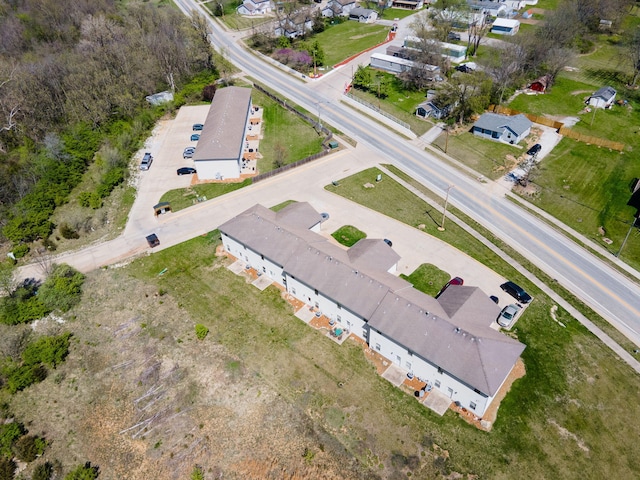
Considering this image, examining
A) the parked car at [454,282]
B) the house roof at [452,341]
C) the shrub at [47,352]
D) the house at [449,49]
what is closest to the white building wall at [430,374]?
the house roof at [452,341]

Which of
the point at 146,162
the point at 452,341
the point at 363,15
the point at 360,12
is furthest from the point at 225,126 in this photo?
the point at 360,12

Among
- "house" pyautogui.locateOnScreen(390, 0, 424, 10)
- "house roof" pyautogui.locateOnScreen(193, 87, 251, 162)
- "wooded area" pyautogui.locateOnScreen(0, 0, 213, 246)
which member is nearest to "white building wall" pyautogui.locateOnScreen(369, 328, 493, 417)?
"house roof" pyautogui.locateOnScreen(193, 87, 251, 162)

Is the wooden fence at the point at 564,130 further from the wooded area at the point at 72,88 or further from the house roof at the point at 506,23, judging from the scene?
the wooded area at the point at 72,88

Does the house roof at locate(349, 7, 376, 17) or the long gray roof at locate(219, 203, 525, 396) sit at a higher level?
the house roof at locate(349, 7, 376, 17)

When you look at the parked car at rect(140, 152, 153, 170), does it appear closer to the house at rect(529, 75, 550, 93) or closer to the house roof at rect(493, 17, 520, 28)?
the house at rect(529, 75, 550, 93)

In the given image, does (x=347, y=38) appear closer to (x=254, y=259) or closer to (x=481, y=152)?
(x=481, y=152)

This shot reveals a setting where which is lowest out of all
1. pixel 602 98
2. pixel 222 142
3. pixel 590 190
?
pixel 590 190

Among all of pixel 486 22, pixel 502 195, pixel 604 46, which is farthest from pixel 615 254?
pixel 486 22
